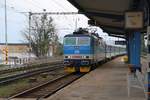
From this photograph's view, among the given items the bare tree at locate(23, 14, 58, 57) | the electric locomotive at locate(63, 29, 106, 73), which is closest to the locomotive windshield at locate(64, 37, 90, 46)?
the electric locomotive at locate(63, 29, 106, 73)

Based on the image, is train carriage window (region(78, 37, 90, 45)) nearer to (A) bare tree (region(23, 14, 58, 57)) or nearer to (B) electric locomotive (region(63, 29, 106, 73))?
(B) electric locomotive (region(63, 29, 106, 73))

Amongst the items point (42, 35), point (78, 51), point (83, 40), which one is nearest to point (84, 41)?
point (83, 40)

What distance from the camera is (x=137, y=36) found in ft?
86.4

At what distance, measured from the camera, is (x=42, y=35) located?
2837 inches

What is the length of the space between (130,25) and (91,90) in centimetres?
555

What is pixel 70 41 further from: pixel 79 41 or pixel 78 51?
pixel 78 51

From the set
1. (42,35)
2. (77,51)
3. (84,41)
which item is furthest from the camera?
(42,35)

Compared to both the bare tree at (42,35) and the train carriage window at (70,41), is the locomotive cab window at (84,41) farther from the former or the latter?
the bare tree at (42,35)

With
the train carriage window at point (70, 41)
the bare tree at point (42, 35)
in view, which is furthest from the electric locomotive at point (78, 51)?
the bare tree at point (42, 35)

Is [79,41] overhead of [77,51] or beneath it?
overhead

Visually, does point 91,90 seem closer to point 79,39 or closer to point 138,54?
point 138,54

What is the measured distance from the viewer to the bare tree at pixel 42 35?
71.2 m

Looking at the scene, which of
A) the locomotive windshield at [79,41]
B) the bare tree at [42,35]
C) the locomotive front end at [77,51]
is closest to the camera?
the locomotive front end at [77,51]

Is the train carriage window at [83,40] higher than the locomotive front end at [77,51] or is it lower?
higher
